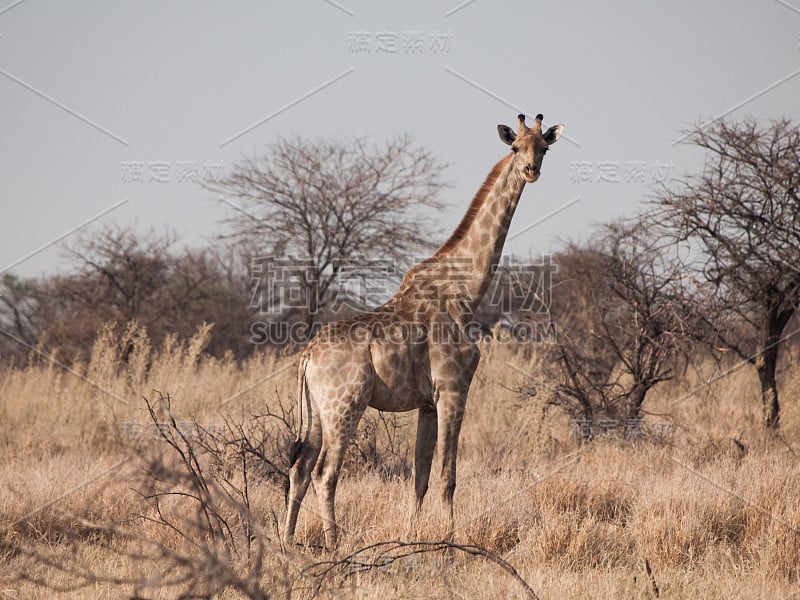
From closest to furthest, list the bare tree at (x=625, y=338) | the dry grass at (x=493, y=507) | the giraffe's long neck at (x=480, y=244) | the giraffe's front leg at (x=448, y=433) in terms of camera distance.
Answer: the dry grass at (x=493, y=507)
the giraffe's front leg at (x=448, y=433)
the giraffe's long neck at (x=480, y=244)
the bare tree at (x=625, y=338)

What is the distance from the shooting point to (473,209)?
6219 mm

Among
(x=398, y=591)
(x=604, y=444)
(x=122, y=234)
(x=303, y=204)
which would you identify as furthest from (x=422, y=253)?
(x=398, y=591)

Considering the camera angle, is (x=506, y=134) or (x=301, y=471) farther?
(x=506, y=134)

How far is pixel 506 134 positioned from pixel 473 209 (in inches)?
24.9

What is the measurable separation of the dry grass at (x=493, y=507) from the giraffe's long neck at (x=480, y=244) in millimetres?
1645

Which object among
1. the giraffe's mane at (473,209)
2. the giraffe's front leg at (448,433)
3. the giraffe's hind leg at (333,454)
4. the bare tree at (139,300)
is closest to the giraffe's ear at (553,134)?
the giraffe's mane at (473,209)

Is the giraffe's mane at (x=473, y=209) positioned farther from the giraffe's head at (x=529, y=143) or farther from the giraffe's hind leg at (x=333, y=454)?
the giraffe's hind leg at (x=333, y=454)

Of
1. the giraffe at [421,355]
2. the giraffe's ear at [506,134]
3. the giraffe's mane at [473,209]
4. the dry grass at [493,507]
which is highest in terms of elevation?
the giraffe's ear at [506,134]

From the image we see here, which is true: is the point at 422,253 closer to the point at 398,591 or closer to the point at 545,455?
the point at 545,455

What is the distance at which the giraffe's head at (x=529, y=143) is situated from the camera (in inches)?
230

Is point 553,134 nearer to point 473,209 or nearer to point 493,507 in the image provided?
point 473,209

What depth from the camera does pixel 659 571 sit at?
518cm

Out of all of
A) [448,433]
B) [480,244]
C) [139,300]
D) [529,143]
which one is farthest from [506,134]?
[139,300]

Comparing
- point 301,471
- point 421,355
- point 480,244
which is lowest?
point 301,471
